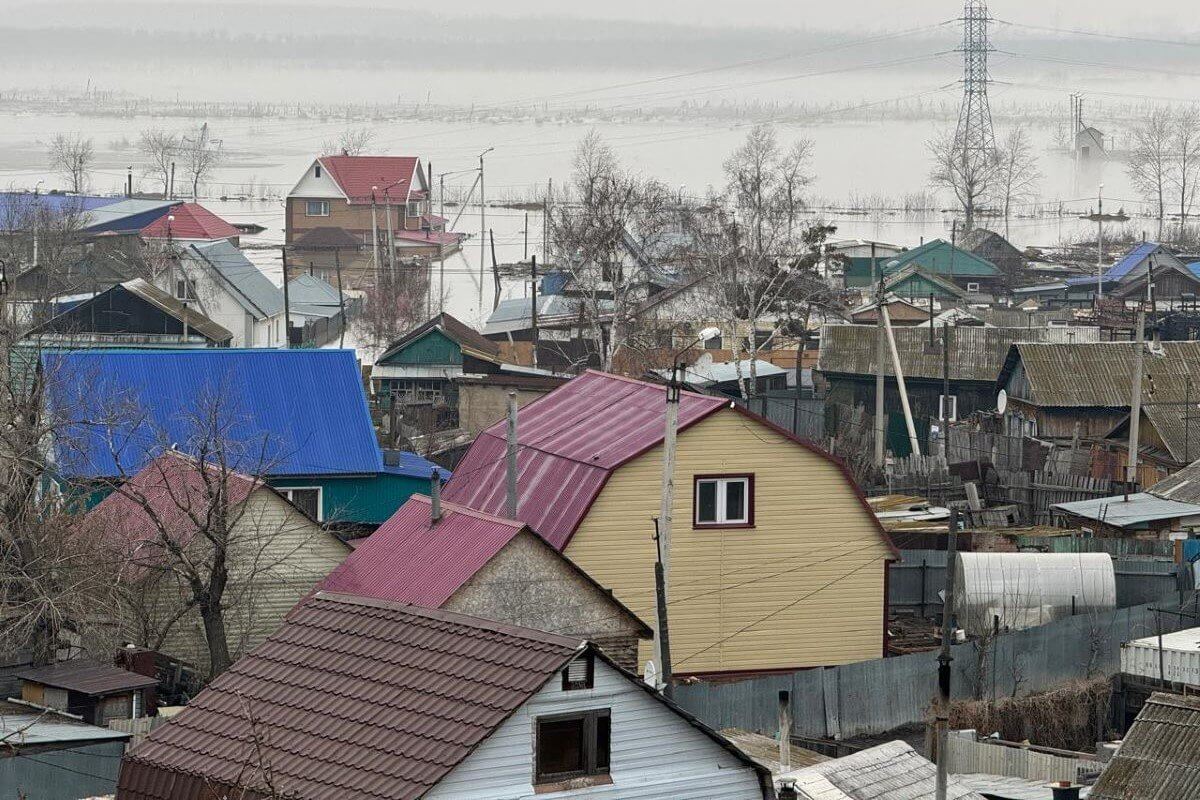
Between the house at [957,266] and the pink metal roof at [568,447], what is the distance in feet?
148

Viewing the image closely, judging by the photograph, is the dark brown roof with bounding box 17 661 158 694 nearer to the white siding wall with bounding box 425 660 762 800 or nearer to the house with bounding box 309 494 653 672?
the house with bounding box 309 494 653 672

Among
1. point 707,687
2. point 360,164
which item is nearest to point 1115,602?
point 707,687

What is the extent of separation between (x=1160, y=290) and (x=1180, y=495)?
1350 inches

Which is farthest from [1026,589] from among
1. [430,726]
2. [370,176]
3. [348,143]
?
[348,143]

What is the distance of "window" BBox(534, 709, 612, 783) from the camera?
→ 10.6 meters

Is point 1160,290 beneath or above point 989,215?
beneath

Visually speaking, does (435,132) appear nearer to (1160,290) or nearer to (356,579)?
(1160,290)

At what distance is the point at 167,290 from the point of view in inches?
2185

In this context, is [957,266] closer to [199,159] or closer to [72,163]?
[199,159]

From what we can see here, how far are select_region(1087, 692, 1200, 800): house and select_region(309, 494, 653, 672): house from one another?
496 centimetres

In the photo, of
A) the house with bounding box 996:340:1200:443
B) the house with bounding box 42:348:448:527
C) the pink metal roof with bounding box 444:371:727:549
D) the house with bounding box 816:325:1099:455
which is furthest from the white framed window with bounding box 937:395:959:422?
the pink metal roof with bounding box 444:371:727:549

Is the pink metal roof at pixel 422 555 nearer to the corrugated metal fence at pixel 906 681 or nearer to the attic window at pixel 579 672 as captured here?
the corrugated metal fence at pixel 906 681

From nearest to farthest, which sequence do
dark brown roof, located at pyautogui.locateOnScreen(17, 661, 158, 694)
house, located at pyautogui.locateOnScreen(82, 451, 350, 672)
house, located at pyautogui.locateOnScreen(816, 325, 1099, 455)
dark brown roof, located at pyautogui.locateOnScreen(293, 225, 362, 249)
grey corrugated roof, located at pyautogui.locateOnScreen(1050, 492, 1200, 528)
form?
dark brown roof, located at pyautogui.locateOnScreen(17, 661, 158, 694) → house, located at pyautogui.locateOnScreen(82, 451, 350, 672) → grey corrugated roof, located at pyautogui.locateOnScreen(1050, 492, 1200, 528) → house, located at pyautogui.locateOnScreen(816, 325, 1099, 455) → dark brown roof, located at pyautogui.locateOnScreen(293, 225, 362, 249)

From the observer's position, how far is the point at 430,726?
10430 mm
